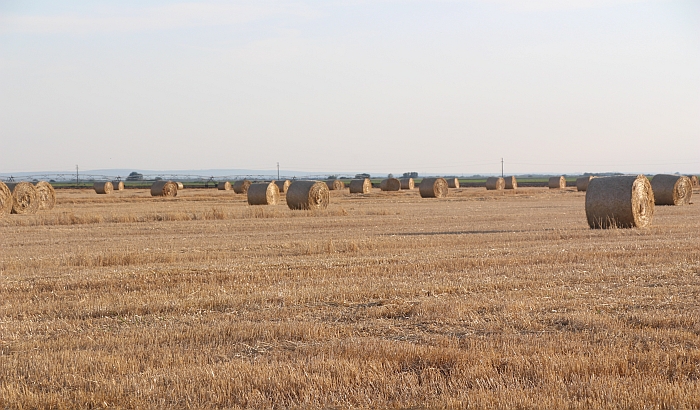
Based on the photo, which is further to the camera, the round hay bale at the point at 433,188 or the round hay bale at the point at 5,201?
the round hay bale at the point at 433,188

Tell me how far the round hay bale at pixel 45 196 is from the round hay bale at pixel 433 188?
2108 cm

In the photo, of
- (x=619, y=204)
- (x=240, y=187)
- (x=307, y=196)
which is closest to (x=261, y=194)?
(x=307, y=196)

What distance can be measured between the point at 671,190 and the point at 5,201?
25.1m

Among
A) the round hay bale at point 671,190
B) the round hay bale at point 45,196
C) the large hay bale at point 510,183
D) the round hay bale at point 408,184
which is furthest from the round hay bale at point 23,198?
the large hay bale at point 510,183

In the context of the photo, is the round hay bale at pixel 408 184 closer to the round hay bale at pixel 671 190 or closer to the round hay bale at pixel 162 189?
the round hay bale at pixel 162 189

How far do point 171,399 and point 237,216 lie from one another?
72.2 ft

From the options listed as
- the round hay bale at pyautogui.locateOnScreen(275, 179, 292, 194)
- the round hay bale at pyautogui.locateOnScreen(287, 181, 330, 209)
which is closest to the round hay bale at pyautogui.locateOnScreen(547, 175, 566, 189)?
the round hay bale at pyautogui.locateOnScreen(275, 179, 292, 194)

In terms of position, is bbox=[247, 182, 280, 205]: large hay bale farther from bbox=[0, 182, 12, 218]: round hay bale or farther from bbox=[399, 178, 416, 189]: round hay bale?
bbox=[399, 178, 416, 189]: round hay bale

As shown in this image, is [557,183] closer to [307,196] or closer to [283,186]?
[283,186]

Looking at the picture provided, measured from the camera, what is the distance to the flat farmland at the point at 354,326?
562cm

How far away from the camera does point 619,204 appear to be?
20.3 meters

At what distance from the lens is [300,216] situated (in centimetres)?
2714

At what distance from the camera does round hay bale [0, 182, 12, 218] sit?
2817 centimetres

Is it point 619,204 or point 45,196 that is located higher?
point 45,196
